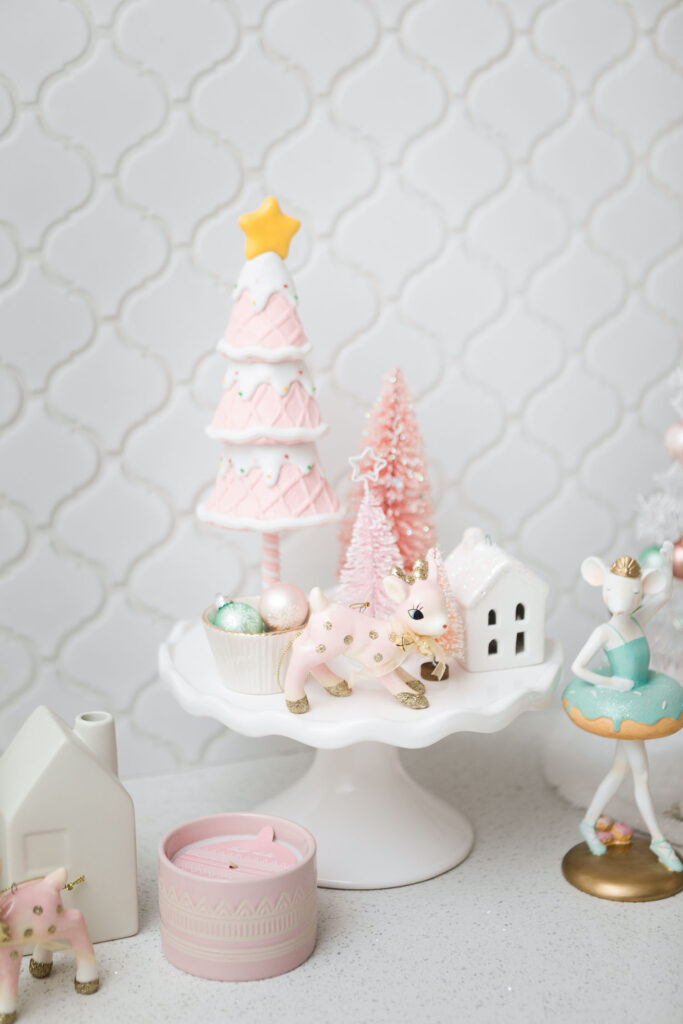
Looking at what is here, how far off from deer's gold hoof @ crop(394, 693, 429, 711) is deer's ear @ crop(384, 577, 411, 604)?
9cm

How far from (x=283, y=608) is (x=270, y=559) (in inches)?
4.3

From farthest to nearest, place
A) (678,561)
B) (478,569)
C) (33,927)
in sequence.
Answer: (678,561) → (478,569) → (33,927)

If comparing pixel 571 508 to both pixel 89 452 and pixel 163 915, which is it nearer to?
pixel 89 452

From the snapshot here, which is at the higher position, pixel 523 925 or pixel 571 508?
pixel 571 508

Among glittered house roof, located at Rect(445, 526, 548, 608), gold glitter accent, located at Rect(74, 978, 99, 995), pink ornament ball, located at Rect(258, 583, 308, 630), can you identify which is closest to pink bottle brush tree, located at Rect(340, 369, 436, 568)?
glittered house roof, located at Rect(445, 526, 548, 608)

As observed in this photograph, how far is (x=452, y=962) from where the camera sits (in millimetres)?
945

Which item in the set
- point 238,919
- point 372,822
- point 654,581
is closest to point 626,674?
point 654,581

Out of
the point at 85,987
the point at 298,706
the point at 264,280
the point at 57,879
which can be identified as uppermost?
the point at 264,280

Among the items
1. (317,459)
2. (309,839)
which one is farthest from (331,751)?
(317,459)

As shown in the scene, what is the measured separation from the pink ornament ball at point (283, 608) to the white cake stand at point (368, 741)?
0.23 ft

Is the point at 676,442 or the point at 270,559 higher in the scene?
the point at 676,442

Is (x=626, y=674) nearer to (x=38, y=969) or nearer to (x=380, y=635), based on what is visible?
(x=380, y=635)

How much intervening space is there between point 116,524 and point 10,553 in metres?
0.12

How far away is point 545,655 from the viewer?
1119mm
